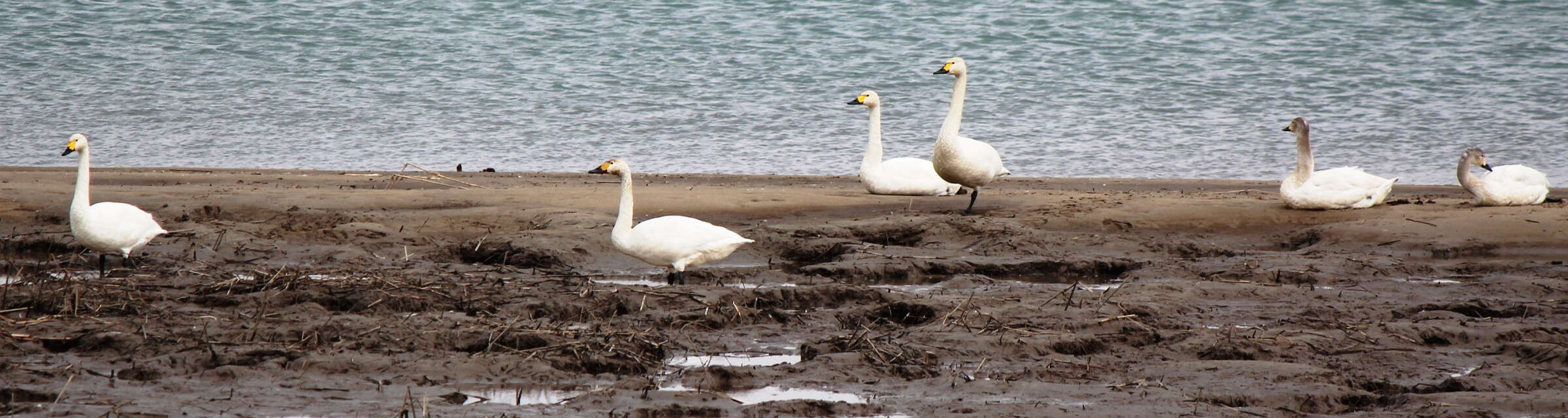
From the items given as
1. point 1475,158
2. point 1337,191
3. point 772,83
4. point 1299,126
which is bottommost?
point 772,83

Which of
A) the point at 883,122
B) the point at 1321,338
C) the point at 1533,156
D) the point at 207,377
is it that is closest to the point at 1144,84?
the point at 883,122

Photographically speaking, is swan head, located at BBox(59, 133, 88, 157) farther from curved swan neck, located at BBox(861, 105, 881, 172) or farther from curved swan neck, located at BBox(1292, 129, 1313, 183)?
curved swan neck, located at BBox(1292, 129, 1313, 183)

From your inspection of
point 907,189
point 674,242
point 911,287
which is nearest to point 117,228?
point 674,242

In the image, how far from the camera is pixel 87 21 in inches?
1069

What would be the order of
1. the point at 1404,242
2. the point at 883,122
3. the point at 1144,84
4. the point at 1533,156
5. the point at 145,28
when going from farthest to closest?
the point at 145,28
the point at 1144,84
the point at 883,122
the point at 1533,156
the point at 1404,242

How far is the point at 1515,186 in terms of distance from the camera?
9.93 metres

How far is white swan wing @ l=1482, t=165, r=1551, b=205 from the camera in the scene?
9891 mm

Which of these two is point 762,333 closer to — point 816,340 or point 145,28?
point 816,340

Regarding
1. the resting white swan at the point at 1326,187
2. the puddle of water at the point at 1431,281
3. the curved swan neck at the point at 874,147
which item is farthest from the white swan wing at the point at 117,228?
the resting white swan at the point at 1326,187

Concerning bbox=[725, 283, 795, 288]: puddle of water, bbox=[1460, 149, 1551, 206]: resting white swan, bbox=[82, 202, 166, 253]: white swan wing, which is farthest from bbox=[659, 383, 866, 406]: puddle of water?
bbox=[1460, 149, 1551, 206]: resting white swan

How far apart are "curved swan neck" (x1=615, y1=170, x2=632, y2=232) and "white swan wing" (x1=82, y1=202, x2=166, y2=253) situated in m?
2.59

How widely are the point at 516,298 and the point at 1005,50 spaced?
18652mm

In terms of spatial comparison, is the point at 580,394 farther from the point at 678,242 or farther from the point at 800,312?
the point at 678,242

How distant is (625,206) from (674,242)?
2.00ft
